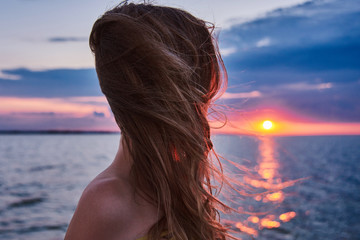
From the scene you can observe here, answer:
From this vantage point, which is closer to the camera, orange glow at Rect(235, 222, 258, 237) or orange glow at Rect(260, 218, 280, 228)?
orange glow at Rect(235, 222, 258, 237)

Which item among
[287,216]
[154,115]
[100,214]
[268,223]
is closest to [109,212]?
[100,214]

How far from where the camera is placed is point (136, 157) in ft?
4.97

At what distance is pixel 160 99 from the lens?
1.53 metres

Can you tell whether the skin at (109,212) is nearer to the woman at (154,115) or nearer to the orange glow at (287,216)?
the woman at (154,115)

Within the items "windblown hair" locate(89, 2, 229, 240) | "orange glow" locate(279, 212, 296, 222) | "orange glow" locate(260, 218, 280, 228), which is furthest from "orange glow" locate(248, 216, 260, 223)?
"windblown hair" locate(89, 2, 229, 240)

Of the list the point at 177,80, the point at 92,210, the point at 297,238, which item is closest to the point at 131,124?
the point at 177,80

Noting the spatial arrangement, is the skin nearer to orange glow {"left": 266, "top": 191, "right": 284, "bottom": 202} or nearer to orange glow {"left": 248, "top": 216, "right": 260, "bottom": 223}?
orange glow {"left": 248, "top": 216, "right": 260, "bottom": 223}

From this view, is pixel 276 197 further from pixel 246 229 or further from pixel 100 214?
pixel 100 214

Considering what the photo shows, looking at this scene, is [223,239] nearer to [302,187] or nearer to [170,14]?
[170,14]

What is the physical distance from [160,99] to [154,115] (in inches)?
2.9

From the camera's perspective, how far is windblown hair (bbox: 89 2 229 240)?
151 cm

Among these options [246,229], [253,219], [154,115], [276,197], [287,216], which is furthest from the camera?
[276,197]

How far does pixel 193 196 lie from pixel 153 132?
352 mm

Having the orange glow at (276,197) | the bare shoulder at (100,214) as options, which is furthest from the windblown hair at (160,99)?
the orange glow at (276,197)
